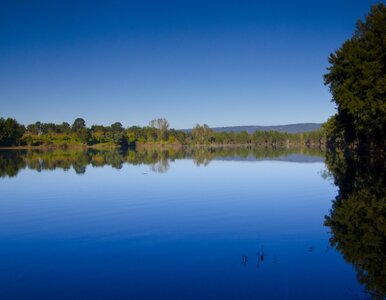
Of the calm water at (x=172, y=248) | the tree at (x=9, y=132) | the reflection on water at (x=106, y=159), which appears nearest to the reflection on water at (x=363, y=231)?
the calm water at (x=172, y=248)

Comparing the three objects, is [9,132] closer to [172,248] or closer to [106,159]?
[106,159]

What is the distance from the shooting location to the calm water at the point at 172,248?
30.6 ft

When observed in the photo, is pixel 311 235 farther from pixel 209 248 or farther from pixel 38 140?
pixel 38 140

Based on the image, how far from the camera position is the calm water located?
9320 millimetres

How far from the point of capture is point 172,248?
512 inches

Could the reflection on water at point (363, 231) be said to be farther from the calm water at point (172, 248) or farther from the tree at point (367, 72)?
the tree at point (367, 72)

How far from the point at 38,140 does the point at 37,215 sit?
181471 mm

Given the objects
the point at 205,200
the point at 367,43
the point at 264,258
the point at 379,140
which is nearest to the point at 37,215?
the point at 205,200

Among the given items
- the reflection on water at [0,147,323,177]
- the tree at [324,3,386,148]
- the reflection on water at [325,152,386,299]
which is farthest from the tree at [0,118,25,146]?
the reflection on water at [325,152,386,299]

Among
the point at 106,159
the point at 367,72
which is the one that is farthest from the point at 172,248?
the point at 106,159

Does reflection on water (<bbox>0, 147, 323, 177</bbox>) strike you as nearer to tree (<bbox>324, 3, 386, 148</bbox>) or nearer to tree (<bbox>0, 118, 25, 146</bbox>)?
tree (<bbox>324, 3, 386, 148</bbox>)

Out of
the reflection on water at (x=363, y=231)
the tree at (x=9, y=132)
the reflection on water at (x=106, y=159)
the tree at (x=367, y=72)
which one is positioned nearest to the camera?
the reflection on water at (x=363, y=231)

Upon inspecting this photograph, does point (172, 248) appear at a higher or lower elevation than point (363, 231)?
lower

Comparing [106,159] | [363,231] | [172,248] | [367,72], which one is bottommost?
[172,248]
